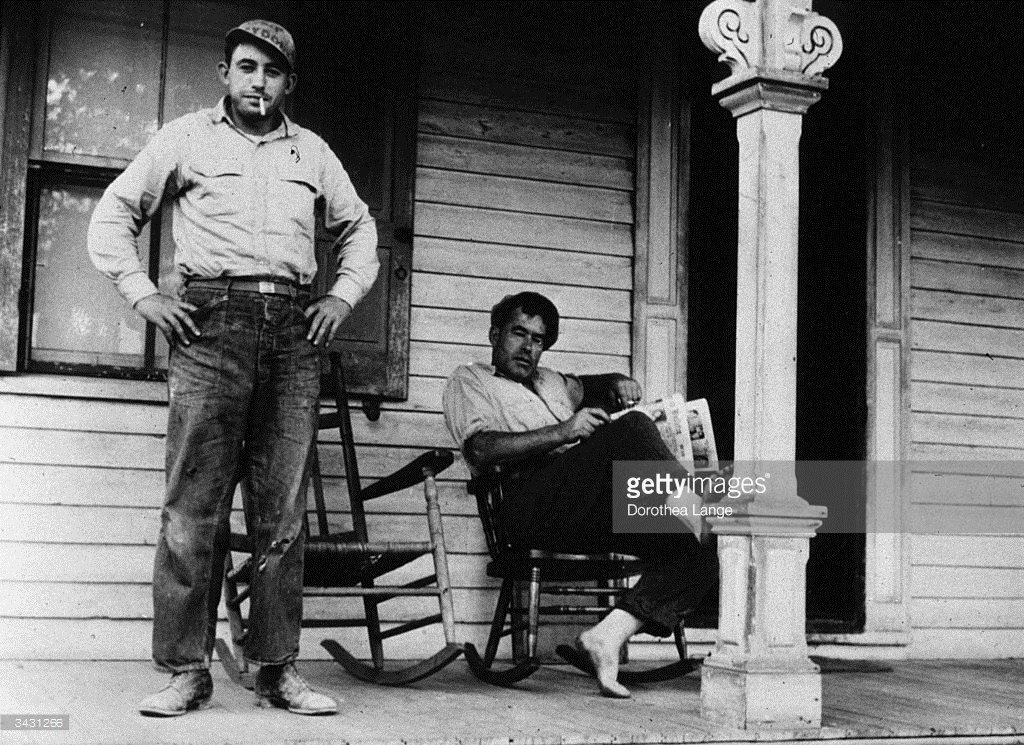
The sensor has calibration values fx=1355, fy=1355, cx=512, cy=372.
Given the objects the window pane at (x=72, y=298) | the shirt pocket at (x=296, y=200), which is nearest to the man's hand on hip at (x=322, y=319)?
the shirt pocket at (x=296, y=200)

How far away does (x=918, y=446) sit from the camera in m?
5.27

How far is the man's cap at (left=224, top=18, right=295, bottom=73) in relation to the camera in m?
3.22

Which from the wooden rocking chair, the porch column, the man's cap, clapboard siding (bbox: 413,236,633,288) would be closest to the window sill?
the wooden rocking chair

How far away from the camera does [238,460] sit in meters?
3.26

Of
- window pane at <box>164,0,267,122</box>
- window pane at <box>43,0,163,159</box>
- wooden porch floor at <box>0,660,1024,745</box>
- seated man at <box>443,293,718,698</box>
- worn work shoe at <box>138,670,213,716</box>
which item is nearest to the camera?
wooden porch floor at <box>0,660,1024,745</box>

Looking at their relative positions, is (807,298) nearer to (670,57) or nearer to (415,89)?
(670,57)

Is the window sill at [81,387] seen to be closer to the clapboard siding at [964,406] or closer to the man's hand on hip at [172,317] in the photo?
the man's hand on hip at [172,317]

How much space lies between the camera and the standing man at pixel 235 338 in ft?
10.3

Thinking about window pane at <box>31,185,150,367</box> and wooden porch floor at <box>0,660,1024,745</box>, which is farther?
window pane at <box>31,185,150,367</box>

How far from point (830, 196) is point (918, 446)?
1.05 metres

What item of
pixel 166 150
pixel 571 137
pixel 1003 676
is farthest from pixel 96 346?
pixel 1003 676

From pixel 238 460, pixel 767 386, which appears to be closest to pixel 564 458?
pixel 767 386

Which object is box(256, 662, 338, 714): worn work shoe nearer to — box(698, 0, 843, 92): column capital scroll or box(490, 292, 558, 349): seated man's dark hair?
box(490, 292, 558, 349): seated man's dark hair

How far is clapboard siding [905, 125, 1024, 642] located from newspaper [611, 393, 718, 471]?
1632 millimetres
